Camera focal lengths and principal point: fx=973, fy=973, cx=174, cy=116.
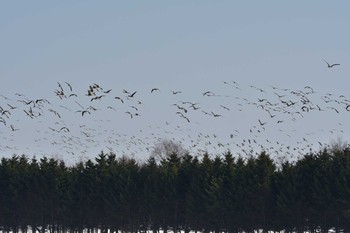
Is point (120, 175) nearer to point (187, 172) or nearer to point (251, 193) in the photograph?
point (187, 172)

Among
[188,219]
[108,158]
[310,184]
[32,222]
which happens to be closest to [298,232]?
[310,184]

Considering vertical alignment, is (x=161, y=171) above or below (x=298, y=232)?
above

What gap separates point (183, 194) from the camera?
12031cm

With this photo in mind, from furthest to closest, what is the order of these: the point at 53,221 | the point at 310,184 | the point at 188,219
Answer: the point at 53,221 < the point at 188,219 < the point at 310,184

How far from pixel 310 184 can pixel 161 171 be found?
86.6 feet

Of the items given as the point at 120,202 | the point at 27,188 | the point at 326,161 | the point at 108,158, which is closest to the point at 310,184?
the point at 326,161

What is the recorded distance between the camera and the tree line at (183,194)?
103625 millimetres

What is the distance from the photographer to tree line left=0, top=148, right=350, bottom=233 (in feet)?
340

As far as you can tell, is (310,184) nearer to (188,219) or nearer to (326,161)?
(326,161)

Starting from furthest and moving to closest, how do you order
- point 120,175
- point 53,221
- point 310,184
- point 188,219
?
point 53,221, point 120,175, point 188,219, point 310,184

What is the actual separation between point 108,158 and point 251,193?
3326 centimetres

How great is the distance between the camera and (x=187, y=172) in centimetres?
12069

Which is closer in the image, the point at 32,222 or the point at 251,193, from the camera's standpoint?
the point at 251,193

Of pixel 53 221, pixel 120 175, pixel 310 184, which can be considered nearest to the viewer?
pixel 310 184
